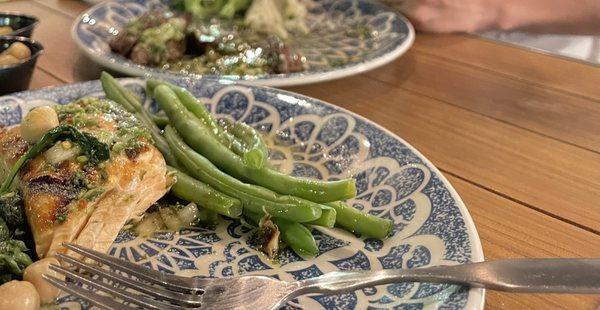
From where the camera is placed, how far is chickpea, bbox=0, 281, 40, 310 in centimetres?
138

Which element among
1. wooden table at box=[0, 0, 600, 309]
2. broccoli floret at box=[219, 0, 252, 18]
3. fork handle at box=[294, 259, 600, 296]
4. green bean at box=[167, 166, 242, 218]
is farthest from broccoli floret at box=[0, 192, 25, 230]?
broccoli floret at box=[219, 0, 252, 18]

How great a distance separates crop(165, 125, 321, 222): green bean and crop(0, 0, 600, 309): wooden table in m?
0.62

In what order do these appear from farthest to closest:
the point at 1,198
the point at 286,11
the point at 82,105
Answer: the point at 286,11, the point at 82,105, the point at 1,198

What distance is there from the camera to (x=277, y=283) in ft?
4.84

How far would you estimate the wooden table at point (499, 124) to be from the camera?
193cm

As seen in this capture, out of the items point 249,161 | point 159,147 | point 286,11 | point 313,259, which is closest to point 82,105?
point 159,147

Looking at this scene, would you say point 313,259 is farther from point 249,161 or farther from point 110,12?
point 110,12

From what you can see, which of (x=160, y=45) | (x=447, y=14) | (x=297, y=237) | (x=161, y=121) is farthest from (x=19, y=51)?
(x=447, y=14)

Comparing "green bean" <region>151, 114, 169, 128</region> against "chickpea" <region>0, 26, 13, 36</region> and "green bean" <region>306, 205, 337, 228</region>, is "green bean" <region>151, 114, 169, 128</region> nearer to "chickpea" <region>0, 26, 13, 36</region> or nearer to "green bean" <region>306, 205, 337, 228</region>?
"green bean" <region>306, 205, 337, 228</region>

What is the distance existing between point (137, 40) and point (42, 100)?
3.40 feet

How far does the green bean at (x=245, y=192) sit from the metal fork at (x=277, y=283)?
347 millimetres

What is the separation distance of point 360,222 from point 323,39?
2332mm

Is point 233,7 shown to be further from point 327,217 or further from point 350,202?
point 327,217

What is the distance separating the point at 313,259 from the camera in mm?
1758
